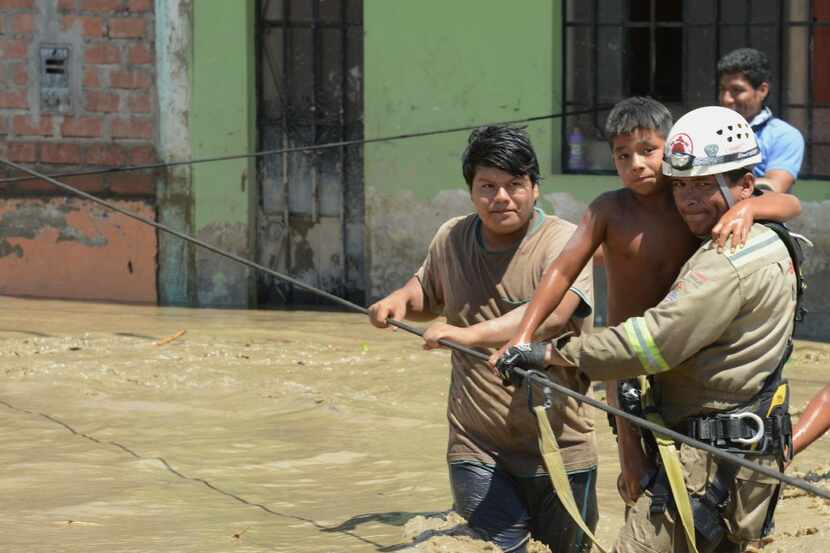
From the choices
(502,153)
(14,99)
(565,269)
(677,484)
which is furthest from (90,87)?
(677,484)

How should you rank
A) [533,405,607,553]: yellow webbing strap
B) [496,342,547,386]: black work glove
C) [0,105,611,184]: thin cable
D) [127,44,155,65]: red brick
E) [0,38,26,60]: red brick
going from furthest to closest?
[0,38,26,60]: red brick → [127,44,155,65]: red brick → [0,105,611,184]: thin cable → [533,405,607,553]: yellow webbing strap → [496,342,547,386]: black work glove

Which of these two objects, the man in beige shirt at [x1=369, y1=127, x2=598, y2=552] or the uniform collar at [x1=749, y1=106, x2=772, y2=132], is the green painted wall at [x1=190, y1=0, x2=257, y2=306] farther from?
the man in beige shirt at [x1=369, y1=127, x2=598, y2=552]

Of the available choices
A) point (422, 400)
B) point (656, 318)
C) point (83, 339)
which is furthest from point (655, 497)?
point (83, 339)

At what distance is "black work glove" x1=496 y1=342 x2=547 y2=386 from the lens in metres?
4.29

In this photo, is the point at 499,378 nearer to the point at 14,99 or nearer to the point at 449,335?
the point at 449,335

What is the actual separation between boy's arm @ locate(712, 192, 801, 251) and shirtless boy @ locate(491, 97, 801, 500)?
0.07 m

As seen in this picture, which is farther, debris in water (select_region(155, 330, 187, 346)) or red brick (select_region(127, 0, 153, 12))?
red brick (select_region(127, 0, 153, 12))

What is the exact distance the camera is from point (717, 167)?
409 cm

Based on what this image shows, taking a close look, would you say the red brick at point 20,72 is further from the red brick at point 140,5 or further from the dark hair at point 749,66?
the dark hair at point 749,66

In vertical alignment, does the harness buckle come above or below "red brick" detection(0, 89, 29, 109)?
below

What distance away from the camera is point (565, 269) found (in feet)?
14.8

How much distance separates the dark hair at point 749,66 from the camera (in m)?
6.87

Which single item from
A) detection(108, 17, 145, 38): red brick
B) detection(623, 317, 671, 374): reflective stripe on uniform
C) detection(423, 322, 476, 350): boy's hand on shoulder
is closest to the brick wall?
detection(108, 17, 145, 38): red brick

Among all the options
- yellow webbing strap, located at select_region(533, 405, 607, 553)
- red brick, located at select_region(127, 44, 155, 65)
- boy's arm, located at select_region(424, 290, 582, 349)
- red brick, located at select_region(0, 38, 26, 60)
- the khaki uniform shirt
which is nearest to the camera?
the khaki uniform shirt
